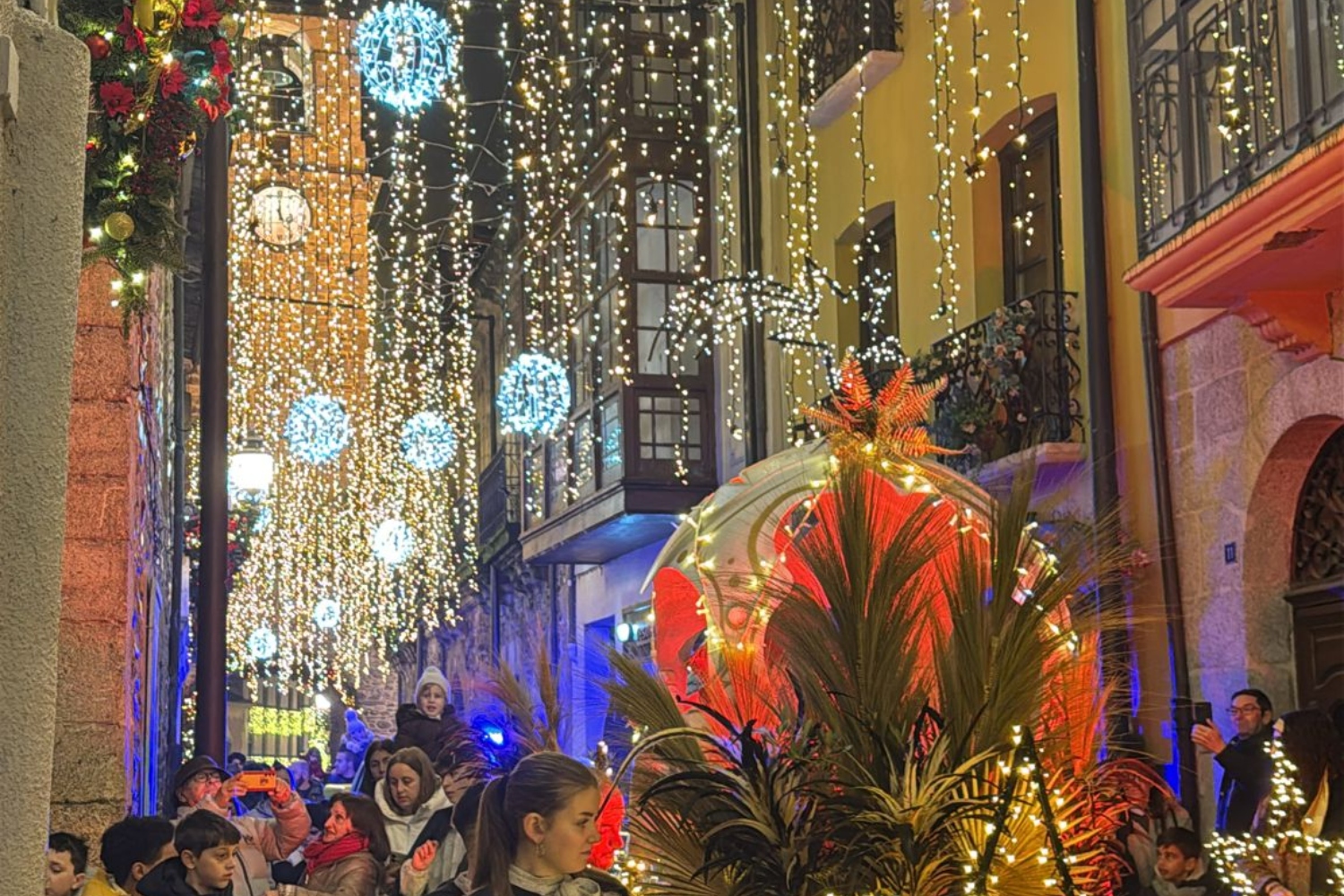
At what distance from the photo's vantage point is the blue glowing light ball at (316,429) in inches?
800

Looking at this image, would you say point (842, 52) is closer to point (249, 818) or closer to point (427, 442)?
point (427, 442)

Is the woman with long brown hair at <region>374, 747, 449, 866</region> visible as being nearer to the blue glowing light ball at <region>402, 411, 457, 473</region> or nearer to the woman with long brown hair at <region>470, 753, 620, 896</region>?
the woman with long brown hair at <region>470, 753, 620, 896</region>

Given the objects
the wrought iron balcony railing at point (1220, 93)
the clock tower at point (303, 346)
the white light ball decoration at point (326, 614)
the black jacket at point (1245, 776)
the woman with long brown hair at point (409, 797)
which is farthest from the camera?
the white light ball decoration at point (326, 614)

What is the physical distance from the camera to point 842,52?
15.6m

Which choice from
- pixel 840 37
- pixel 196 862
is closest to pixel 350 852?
pixel 196 862

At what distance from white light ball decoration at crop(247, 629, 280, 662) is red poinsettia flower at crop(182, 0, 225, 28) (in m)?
21.8

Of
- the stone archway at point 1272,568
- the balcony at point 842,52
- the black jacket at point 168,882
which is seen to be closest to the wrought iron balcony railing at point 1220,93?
the stone archway at point 1272,568

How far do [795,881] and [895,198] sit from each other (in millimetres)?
11278

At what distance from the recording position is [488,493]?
30234 mm

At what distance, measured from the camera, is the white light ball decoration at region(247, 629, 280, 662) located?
27.0 meters

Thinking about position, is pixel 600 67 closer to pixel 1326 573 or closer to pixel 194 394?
pixel 194 394

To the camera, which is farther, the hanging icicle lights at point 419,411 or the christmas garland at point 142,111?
the hanging icicle lights at point 419,411

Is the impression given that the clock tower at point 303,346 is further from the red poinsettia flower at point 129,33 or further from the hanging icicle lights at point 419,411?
the red poinsettia flower at point 129,33

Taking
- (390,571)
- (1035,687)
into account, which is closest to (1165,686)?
(1035,687)
